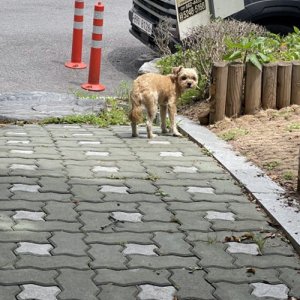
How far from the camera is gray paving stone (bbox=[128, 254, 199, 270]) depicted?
19.3 feet

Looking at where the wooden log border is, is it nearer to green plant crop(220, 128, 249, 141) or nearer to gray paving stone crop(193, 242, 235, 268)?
green plant crop(220, 128, 249, 141)

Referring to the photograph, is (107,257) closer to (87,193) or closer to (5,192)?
(87,193)

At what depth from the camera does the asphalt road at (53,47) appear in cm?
1391

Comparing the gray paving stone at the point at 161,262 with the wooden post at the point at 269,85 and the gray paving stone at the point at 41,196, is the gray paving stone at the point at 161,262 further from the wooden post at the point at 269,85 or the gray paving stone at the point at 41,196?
the wooden post at the point at 269,85

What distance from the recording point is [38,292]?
5.38 metres

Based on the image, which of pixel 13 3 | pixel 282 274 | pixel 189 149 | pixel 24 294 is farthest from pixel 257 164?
pixel 13 3

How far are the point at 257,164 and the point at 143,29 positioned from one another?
20.3ft

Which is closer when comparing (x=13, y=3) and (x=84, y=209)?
(x=84, y=209)

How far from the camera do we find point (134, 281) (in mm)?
5605

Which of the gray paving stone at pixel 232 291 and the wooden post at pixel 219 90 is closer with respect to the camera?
the gray paving stone at pixel 232 291

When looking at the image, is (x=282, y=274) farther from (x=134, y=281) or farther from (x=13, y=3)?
(x=13, y=3)

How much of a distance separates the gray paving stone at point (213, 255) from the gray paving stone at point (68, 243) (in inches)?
28.0

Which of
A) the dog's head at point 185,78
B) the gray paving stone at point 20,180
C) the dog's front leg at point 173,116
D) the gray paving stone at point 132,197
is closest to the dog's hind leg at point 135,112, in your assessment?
the dog's front leg at point 173,116

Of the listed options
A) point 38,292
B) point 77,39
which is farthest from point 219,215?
point 77,39
